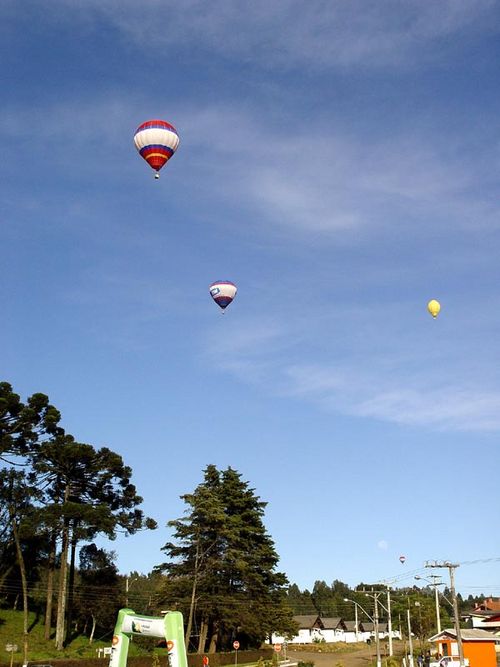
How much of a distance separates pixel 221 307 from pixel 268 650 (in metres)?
41.5

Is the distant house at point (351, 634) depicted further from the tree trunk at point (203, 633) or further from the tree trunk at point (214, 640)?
the tree trunk at point (203, 633)

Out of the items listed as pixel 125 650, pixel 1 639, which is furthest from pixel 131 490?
pixel 125 650

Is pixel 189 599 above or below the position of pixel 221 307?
below

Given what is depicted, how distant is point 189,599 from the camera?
227ft

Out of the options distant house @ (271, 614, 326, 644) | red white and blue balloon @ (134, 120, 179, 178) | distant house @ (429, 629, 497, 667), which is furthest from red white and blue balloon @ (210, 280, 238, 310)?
distant house @ (271, 614, 326, 644)

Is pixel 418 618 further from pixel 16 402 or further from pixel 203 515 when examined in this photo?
pixel 16 402

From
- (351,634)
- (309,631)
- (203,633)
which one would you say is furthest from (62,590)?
(351,634)

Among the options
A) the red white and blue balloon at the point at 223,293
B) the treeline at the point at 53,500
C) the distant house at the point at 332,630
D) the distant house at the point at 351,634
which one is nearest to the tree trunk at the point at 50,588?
the treeline at the point at 53,500

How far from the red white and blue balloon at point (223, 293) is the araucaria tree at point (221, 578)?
20.9m

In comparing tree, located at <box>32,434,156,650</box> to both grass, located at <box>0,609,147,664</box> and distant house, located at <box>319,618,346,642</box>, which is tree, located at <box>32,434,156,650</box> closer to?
grass, located at <box>0,609,147,664</box>

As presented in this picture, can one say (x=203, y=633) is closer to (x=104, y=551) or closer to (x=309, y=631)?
(x=104, y=551)

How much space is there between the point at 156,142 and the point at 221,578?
43.9m

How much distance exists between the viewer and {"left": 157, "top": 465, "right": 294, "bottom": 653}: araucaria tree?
6919cm

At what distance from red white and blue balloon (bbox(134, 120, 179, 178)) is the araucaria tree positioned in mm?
35888
